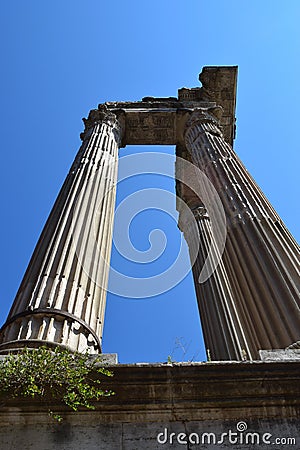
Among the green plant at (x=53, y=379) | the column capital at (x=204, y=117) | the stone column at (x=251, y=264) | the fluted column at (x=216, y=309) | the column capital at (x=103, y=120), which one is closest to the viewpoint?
the green plant at (x=53, y=379)

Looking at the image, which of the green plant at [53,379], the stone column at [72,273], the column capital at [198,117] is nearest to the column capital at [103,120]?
the column capital at [198,117]

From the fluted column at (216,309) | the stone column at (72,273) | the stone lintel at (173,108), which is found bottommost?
the stone column at (72,273)

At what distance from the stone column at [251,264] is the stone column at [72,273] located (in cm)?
257

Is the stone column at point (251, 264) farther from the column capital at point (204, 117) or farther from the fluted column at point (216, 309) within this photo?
the column capital at point (204, 117)

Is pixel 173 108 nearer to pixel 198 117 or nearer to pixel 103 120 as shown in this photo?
pixel 198 117

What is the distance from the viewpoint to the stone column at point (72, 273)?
6.90 meters

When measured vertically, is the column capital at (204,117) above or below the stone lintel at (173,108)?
below

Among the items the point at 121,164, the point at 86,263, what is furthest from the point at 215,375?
the point at 121,164

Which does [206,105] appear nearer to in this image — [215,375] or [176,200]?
[176,200]

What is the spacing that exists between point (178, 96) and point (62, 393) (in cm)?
1844

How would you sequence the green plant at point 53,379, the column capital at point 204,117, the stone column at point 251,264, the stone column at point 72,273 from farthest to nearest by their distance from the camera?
the column capital at point 204,117 → the stone column at point 251,264 → the stone column at point 72,273 → the green plant at point 53,379

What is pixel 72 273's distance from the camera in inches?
326

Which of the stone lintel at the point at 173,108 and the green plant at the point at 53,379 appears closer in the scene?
the green plant at the point at 53,379

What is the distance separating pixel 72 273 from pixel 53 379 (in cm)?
318
